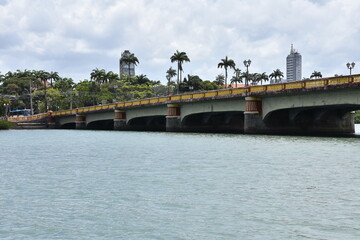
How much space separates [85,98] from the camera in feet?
434

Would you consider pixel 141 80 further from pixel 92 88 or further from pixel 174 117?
pixel 174 117

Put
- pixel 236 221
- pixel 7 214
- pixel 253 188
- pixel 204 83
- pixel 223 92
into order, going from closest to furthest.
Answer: pixel 236 221
pixel 7 214
pixel 253 188
pixel 223 92
pixel 204 83

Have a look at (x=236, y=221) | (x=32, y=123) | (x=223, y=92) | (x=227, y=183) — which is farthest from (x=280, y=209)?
(x=32, y=123)

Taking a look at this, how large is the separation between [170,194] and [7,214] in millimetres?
4440

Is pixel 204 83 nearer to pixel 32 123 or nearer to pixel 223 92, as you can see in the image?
pixel 32 123

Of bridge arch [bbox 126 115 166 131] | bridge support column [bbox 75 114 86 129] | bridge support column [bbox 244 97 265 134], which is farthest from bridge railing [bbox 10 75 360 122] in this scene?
bridge support column [bbox 75 114 86 129]

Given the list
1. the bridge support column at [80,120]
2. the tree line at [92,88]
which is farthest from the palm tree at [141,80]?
the bridge support column at [80,120]

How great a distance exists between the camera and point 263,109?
46469 millimetres

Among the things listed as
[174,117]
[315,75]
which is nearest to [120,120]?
[174,117]

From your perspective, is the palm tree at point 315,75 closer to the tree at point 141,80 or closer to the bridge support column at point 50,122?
the tree at point 141,80

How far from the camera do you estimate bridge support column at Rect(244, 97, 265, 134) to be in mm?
46250

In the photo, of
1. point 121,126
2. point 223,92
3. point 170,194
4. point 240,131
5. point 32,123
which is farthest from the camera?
point 32,123

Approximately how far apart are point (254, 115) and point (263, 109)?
118 cm

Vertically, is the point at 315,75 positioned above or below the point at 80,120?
above
